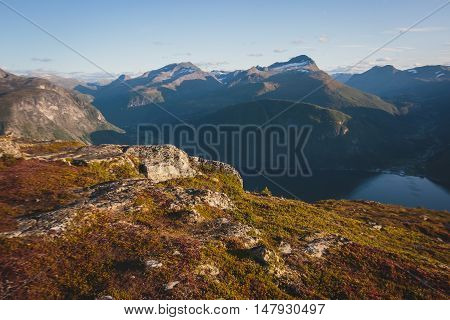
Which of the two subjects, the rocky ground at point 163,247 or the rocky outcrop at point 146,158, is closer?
the rocky ground at point 163,247

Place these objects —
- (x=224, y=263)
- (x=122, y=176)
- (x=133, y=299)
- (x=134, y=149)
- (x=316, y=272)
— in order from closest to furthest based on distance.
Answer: (x=133, y=299) → (x=224, y=263) → (x=316, y=272) → (x=122, y=176) → (x=134, y=149)

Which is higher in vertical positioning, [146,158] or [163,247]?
[146,158]

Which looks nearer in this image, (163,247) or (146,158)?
(163,247)

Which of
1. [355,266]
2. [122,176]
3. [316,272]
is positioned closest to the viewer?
[316,272]

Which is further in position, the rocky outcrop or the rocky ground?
the rocky outcrop

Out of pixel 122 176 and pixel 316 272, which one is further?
pixel 122 176
